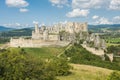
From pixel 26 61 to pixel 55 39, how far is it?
68.4 metres

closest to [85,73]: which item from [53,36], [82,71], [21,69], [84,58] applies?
[82,71]

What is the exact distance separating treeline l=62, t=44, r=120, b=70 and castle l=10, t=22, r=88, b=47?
11.3m

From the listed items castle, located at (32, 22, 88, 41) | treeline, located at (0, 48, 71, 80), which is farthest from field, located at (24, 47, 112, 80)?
castle, located at (32, 22, 88, 41)

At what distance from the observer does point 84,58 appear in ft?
319

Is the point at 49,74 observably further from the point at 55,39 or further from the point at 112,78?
the point at 55,39

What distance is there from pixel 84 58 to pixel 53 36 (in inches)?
1285

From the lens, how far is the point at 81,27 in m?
146

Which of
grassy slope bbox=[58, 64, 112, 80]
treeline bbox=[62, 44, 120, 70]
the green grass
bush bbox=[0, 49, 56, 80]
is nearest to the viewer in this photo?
bush bbox=[0, 49, 56, 80]

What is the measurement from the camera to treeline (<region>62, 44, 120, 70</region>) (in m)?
89.5

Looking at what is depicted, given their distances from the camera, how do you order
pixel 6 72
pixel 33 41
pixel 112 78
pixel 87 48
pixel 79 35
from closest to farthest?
1. pixel 112 78
2. pixel 6 72
3. pixel 87 48
4. pixel 33 41
5. pixel 79 35

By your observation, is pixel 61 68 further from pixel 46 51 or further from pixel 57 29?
pixel 57 29

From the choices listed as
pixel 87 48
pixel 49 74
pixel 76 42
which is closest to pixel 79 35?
pixel 76 42

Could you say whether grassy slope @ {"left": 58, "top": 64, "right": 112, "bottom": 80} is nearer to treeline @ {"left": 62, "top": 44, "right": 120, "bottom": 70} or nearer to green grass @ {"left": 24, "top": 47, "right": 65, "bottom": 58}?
treeline @ {"left": 62, "top": 44, "right": 120, "bottom": 70}

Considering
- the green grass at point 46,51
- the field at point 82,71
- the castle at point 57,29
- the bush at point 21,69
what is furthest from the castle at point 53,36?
the bush at point 21,69
